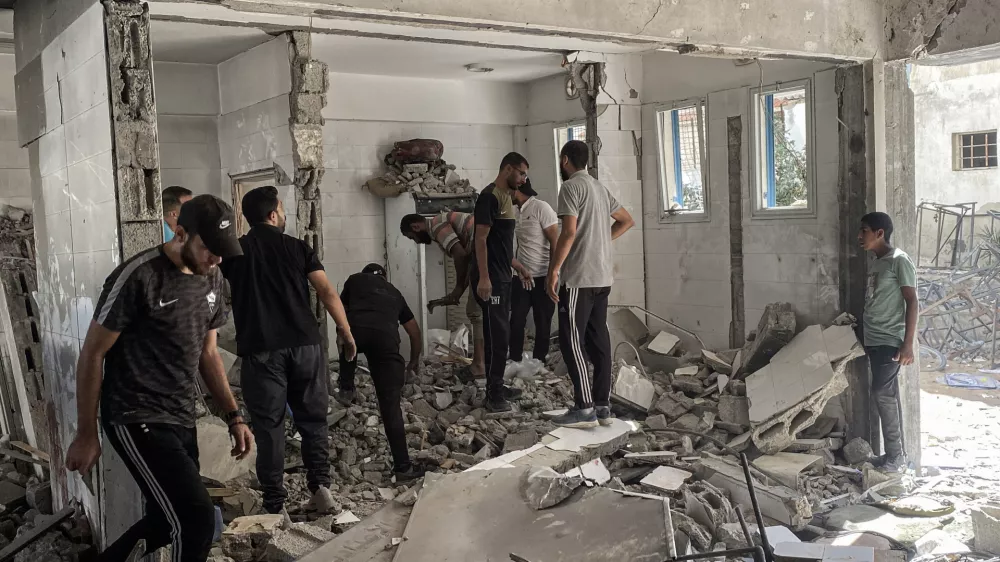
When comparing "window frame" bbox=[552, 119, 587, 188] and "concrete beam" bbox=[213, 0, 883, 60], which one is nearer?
"concrete beam" bbox=[213, 0, 883, 60]

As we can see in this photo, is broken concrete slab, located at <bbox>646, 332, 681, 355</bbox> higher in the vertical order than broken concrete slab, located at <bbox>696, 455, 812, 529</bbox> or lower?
higher

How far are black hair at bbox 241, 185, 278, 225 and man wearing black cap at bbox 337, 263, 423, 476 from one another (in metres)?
0.98

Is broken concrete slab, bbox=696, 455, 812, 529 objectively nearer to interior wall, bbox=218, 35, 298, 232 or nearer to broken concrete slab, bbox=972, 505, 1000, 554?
broken concrete slab, bbox=972, 505, 1000, 554

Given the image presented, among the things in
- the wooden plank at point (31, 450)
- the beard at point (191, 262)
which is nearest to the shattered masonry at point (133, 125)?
the beard at point (191, 262)

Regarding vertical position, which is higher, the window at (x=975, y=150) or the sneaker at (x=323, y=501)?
the window at (x=975, y=150)

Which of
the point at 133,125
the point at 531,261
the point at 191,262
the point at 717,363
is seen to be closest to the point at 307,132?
the point at 531,261

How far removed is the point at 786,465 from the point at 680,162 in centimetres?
406

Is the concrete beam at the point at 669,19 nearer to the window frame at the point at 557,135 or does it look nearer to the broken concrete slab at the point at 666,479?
the broken concrete slab at the point at 666,479

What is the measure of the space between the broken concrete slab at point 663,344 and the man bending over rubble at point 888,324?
2651 mm

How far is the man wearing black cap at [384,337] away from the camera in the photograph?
5.12 meters

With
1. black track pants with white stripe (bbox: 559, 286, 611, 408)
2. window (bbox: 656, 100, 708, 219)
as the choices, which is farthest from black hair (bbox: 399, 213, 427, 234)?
window (bbox: 656, 100, 708, 219)

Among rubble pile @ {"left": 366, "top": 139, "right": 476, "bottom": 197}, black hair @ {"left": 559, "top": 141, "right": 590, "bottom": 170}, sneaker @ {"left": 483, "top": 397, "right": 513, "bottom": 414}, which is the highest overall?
rubble pile @ {"left": 366, "top": 139, "right": 476, "bottom": 197}

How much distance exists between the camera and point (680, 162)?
8.88 metres

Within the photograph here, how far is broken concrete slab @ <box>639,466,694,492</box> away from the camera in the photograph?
527 centimetres
